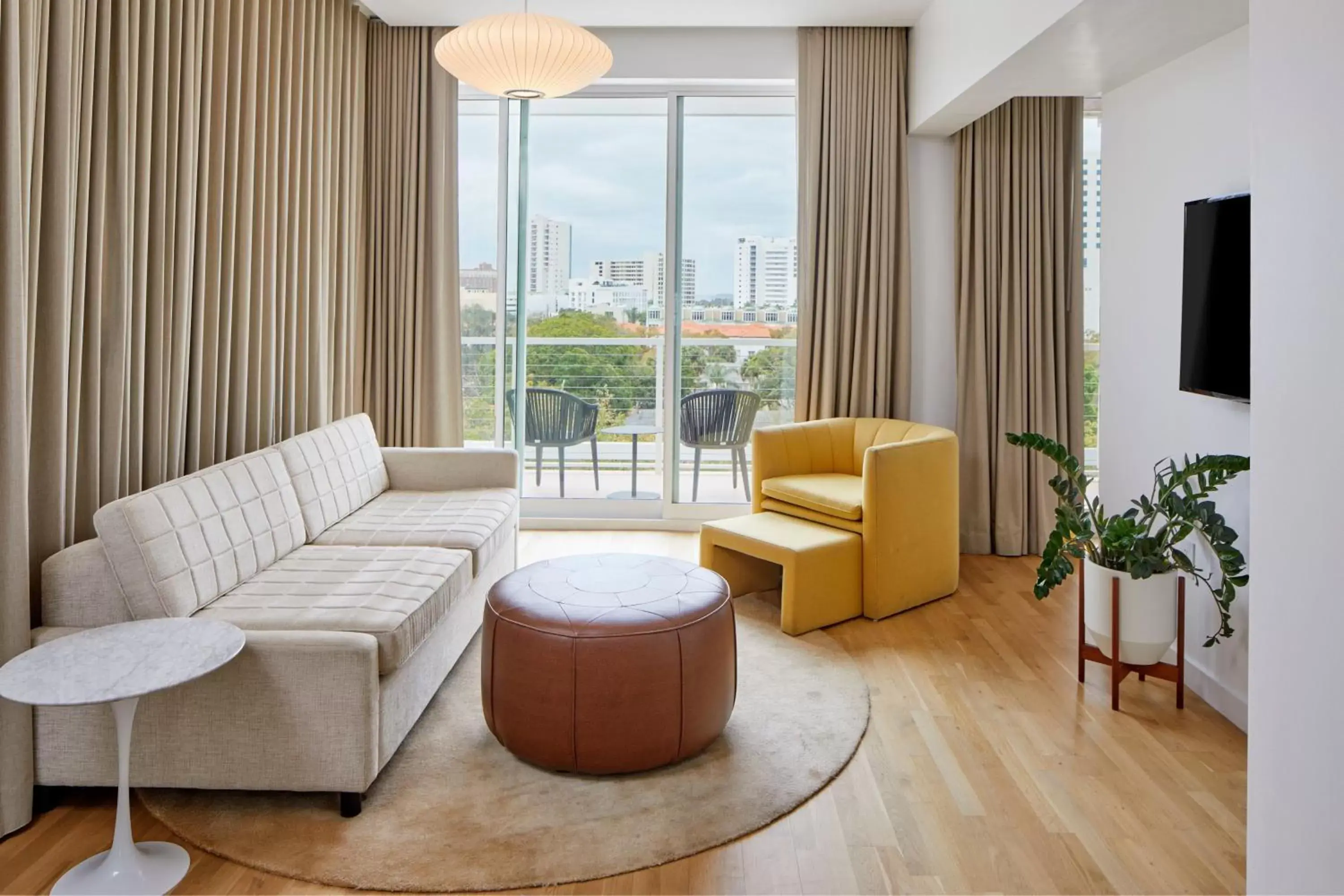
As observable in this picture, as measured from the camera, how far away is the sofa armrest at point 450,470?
13.1ft

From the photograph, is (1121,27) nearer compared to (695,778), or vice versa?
(695,778)

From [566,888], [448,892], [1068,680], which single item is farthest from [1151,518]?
[448,892]

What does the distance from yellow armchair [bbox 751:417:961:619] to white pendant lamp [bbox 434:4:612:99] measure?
5.73ft

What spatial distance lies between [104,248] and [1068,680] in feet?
10.6

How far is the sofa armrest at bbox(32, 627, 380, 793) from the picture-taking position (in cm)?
206

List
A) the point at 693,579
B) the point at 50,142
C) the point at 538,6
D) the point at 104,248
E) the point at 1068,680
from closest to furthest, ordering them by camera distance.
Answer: the point at 50,142, the point at 104,248, the point at 693,579, the point at 1068,680, the point at 538,6

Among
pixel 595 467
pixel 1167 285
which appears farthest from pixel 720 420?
pixel 1167 285

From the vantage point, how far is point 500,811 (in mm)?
2115

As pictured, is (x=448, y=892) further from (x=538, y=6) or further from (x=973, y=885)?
(x=538, y=6)

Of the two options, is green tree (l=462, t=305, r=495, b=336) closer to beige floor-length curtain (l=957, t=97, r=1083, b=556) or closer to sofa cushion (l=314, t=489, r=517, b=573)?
sofa cushion (l=314, t=489, r=517, b=573)

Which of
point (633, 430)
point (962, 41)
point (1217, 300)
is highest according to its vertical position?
point (962, 41)

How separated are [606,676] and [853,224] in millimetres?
3219

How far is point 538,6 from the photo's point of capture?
431 centimetres

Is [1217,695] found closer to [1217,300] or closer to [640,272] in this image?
[1217,300]
